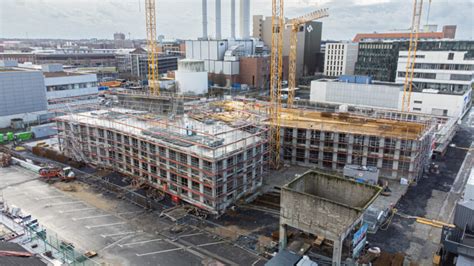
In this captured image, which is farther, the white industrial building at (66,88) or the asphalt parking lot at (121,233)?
the white industrial building at (66,88)

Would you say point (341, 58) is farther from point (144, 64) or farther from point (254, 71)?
point (144, 64)

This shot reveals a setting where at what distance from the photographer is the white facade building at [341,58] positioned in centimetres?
14025

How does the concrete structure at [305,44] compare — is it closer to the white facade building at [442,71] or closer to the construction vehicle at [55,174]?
the white facade building at [442,71]

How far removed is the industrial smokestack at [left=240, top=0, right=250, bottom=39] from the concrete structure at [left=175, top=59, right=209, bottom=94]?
91.5 meters

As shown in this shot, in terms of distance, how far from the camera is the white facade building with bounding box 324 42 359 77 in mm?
140250

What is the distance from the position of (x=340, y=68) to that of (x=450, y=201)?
364ft

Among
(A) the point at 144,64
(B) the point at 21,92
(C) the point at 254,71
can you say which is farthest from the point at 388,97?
(A) the point at 144,64

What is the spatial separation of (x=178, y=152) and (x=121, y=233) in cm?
1006

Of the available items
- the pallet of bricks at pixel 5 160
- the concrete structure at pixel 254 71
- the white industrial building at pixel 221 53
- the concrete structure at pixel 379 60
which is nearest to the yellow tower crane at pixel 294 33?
the pallet of bricks at pixel 5 160

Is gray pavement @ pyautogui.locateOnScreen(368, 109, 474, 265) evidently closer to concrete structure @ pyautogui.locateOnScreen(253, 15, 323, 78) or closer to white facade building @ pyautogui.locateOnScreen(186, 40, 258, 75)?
white facade building @ pyautogui.locateOnScreen(186, 40, 258, 75)

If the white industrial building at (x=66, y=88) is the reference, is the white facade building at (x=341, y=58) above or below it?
above

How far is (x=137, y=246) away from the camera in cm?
3006

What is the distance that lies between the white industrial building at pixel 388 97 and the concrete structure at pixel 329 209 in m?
59.8

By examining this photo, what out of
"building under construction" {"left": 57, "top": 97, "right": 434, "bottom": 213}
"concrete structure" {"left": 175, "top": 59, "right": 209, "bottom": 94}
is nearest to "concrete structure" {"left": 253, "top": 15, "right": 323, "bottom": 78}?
"concrete structure" {"left": 175, "top": 59, "right": 209, "bottom": 94}
